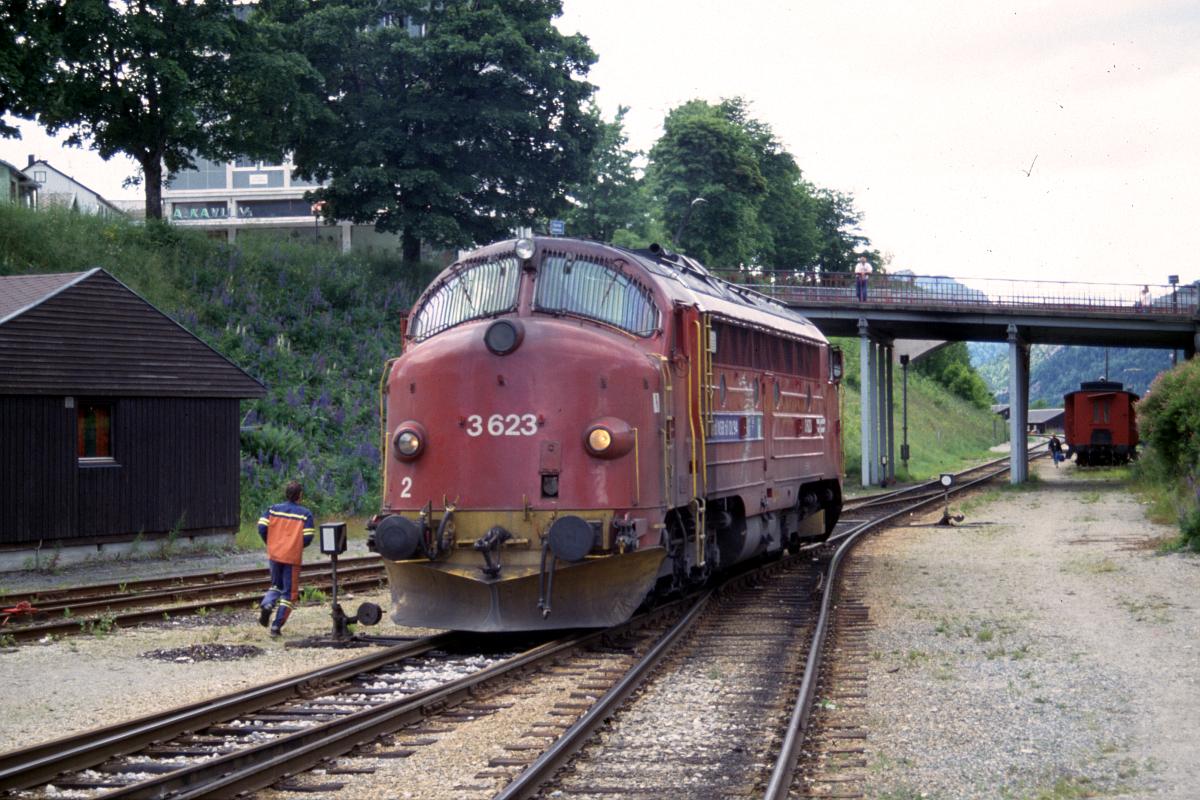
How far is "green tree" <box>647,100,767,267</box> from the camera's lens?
6150 centimetres

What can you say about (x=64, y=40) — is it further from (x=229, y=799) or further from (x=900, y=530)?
(x=229, y=799)

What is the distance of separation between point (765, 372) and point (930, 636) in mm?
4516

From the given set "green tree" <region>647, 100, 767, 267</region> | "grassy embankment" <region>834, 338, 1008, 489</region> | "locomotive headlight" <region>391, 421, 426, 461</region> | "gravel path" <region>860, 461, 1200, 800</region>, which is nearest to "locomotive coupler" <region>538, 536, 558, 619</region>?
"locomotive headlight" <region>391, 421, 426, 461</region>

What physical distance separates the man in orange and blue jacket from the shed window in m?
9.85

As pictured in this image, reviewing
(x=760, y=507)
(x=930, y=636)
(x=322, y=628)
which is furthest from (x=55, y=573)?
(x=930, y=636)

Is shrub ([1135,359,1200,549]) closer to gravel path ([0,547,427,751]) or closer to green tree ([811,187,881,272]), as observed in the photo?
gravel path ([0,547,427,751])

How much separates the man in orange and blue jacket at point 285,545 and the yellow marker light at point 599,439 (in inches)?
129

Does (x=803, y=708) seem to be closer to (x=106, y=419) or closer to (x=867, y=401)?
(x=106, y=419)

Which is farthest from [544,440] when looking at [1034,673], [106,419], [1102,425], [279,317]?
[1102,425]

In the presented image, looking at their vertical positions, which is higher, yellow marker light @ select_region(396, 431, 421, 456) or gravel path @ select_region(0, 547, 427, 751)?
yellow marker light @ select_region(396, 431, 421, 456)

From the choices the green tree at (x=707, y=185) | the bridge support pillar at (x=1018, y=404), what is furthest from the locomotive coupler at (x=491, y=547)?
the green tree at (x=707, y=185)

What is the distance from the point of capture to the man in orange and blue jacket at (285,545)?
44.8 ft

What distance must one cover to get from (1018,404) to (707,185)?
18.2m

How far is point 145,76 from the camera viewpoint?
35.8 meters
